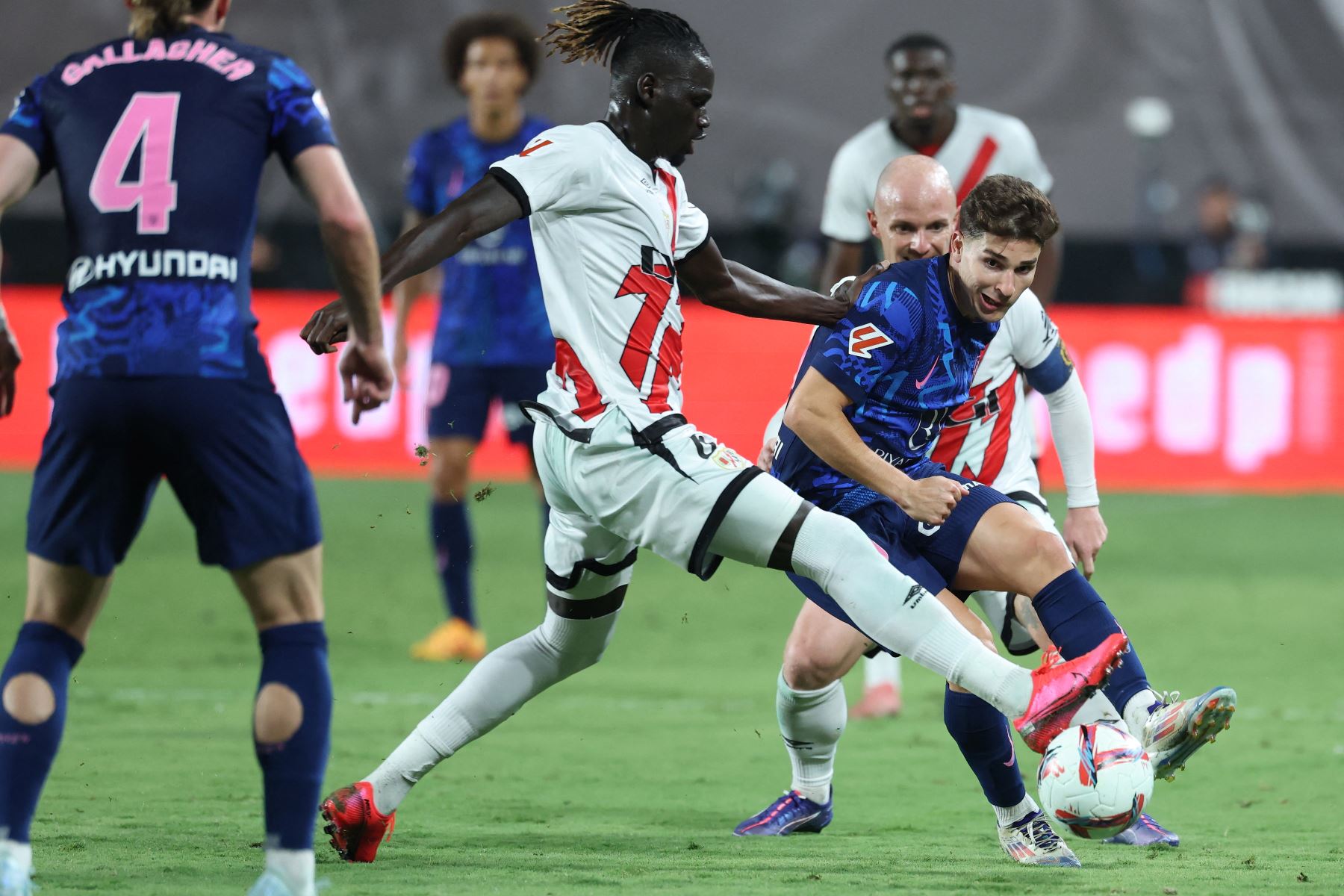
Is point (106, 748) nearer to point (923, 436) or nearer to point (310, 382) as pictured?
point (923, 436)

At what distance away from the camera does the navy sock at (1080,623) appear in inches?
170

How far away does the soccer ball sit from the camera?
13.0 feet

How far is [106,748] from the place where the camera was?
241 inches

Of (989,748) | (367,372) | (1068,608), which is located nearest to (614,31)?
(367,372)

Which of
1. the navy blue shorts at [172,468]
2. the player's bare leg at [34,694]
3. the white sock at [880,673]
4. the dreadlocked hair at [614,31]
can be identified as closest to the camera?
the navy blue shorts at [172,468]

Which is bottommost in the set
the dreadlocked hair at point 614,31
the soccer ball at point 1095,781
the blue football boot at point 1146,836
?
the blue football boot at point 1146,836

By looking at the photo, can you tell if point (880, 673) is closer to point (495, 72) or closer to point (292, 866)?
point (495, 72)

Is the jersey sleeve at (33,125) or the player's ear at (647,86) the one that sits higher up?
the player's ear at (647,86)

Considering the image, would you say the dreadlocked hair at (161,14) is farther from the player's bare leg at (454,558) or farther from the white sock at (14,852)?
the player's bare leg at (454,558)

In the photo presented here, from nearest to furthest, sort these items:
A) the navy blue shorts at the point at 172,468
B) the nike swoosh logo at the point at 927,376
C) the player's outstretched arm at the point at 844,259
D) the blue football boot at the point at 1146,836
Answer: the navy blue shorts at the point at 172,468
the nike swoosh logo at the point at 927,376
the blue football boot at the point at 1146,836
the player's outstretched arm at the point at 844,259

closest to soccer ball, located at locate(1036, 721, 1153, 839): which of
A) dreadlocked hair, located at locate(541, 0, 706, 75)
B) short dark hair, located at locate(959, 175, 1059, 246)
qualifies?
short dark hair, located at locate(959, 175, 1059, 246)

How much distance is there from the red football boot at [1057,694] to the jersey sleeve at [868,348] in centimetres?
92

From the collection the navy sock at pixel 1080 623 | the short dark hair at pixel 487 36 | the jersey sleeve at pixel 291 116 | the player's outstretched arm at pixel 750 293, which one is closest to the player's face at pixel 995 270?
the player's outstretched arm at pixel 750 293

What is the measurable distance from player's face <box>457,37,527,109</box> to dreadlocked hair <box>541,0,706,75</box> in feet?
12.3
